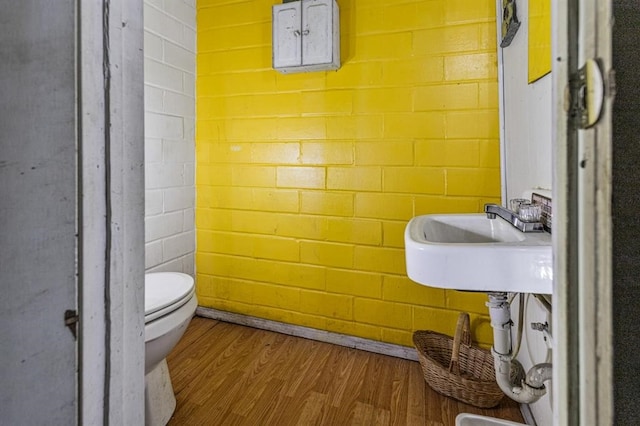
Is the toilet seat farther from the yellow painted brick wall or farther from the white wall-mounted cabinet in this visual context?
the white wall-mounted cabinet

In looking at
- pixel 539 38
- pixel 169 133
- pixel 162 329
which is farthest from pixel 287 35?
pixel 162 329

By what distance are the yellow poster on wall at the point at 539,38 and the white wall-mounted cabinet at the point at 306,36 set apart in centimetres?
96

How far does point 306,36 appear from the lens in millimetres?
1886

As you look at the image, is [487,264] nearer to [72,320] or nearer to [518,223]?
[518,223]

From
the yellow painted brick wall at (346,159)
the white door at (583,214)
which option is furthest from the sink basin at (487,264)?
the yellow painted brick wall at (346,159)

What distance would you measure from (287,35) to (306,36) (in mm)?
125

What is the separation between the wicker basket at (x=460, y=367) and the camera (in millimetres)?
1480

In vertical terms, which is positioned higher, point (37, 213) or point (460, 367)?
point (37, 213)

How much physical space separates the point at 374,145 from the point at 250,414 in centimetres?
149

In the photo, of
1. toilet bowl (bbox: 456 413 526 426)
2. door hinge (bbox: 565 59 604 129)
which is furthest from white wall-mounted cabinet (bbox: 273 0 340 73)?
toilet bowl (bbox: 456 413 526 426)

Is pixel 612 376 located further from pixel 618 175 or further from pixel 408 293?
pixel 408 293

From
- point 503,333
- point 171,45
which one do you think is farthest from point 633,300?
point 171,45

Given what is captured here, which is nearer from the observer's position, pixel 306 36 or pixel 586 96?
pixel 586 96

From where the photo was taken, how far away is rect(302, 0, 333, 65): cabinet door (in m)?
1.84
